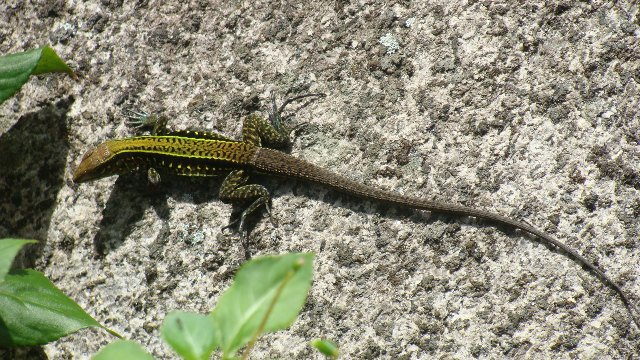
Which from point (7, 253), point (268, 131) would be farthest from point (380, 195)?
point (7, 253)

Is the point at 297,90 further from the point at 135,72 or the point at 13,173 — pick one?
the point at 13,173

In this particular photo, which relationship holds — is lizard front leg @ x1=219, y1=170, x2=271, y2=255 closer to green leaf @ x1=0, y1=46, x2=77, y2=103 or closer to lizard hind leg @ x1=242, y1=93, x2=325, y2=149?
lizard hind leg @ x1=242, y1=93, x2=325, y2=149

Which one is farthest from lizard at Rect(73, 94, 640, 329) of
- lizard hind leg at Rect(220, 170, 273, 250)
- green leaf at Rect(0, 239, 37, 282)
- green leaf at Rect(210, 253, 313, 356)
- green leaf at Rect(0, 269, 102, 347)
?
green leaf at Rect(210, 253, 313, 356)

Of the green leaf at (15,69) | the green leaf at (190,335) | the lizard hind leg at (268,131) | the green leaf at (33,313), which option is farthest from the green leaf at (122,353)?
the lizard hind leg at (268,131)

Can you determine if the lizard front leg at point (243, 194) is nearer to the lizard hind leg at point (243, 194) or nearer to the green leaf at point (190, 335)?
the lizard hind leg at point (243, 194)

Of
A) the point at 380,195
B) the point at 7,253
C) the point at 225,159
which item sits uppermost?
Answer: the point at 7,253

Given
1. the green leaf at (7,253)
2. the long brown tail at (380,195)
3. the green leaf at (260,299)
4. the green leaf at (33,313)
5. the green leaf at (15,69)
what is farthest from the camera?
the long brown tail at (380,195)

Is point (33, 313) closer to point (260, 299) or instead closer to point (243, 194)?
point (243, 194)
